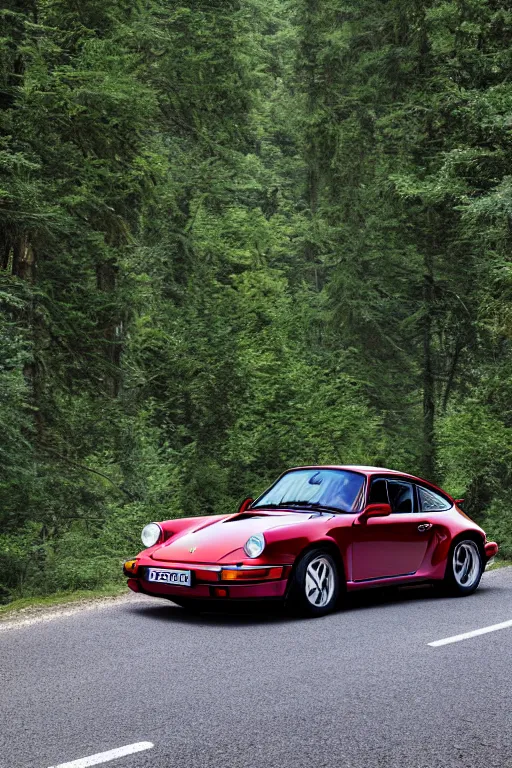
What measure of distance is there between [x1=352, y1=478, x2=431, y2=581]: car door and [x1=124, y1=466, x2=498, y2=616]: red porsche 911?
0.03 feet

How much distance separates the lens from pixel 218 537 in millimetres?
8781

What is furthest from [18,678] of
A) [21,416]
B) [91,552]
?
[91,552]

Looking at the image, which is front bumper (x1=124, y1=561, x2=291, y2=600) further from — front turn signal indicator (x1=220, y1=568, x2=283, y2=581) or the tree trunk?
the tree trunk

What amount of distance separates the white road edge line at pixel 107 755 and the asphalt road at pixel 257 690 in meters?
0.04

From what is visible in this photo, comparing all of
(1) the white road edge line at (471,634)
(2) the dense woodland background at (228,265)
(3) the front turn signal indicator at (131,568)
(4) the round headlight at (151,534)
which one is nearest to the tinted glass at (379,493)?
(1) the white road edge line at (471,634)

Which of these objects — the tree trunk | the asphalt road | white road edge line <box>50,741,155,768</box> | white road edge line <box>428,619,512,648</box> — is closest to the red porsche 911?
the asphalt road

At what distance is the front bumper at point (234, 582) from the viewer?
8164 millimetres

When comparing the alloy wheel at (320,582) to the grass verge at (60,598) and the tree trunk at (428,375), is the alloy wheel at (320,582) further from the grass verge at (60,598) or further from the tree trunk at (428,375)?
the tree trunk at (428,375)

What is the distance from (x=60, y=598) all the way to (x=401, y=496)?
3.68 meters

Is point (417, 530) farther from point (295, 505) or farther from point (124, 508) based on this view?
point (124, 508)

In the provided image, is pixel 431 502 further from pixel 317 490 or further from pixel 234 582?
pixel 234 582

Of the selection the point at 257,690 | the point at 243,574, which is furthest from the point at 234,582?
the point at 257,690

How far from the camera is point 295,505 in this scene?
9664mm

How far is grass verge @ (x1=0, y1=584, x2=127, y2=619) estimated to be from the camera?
9.16m
